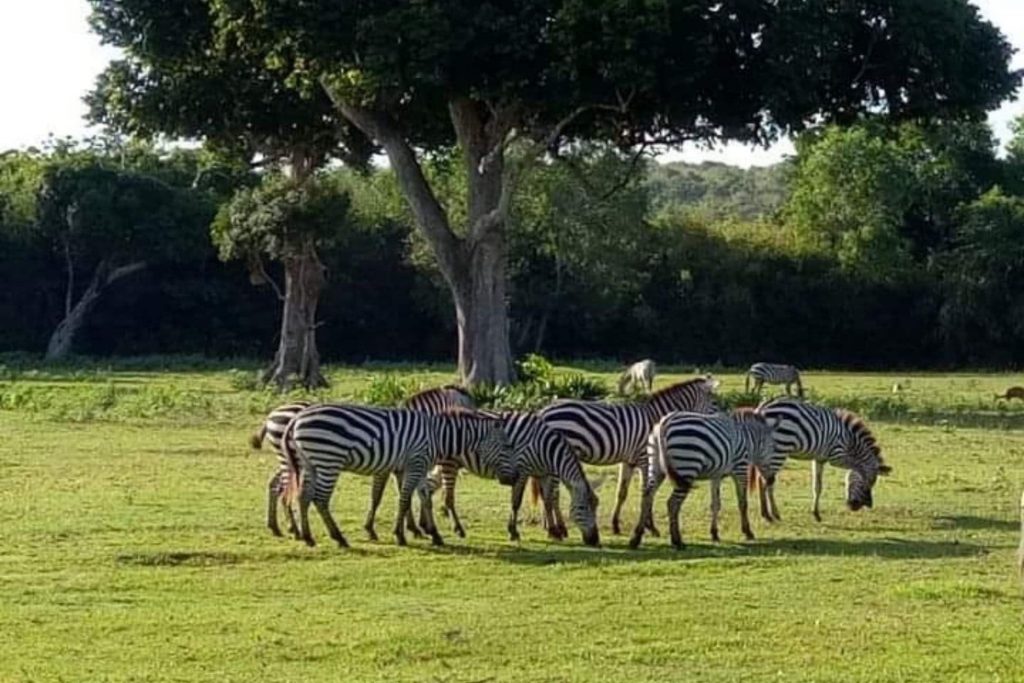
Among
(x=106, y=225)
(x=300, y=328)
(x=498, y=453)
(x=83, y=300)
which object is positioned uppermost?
(x=106, y=225)

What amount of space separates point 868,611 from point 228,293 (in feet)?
150

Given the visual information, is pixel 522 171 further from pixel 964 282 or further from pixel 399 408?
pixel 964 282

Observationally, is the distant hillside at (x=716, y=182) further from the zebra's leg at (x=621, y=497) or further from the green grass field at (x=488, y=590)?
the zebra's leg at (x=621, y=497)

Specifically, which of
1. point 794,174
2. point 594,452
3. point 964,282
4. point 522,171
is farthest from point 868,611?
point 794,174

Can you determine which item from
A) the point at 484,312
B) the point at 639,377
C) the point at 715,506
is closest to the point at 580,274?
the point at 639,377

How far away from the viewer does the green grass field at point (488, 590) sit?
1114 centimetres

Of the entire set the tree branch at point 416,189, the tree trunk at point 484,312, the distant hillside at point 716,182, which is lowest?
the tree trunk at point 484,312

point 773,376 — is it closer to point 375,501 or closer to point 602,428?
point 602,428

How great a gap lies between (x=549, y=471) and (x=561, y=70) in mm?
14231

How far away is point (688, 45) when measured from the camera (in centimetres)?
3017

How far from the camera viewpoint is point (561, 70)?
96.7 ft

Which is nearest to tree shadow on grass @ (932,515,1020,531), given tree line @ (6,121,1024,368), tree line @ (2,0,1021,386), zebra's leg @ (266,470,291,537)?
zebra's leg @ (266,470,291,537)

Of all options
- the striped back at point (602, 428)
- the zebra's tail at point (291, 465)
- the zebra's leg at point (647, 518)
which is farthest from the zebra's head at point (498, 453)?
the zebra's tail at point (291, 465)

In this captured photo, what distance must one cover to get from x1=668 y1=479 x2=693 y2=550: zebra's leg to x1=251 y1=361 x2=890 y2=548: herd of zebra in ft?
0.04
